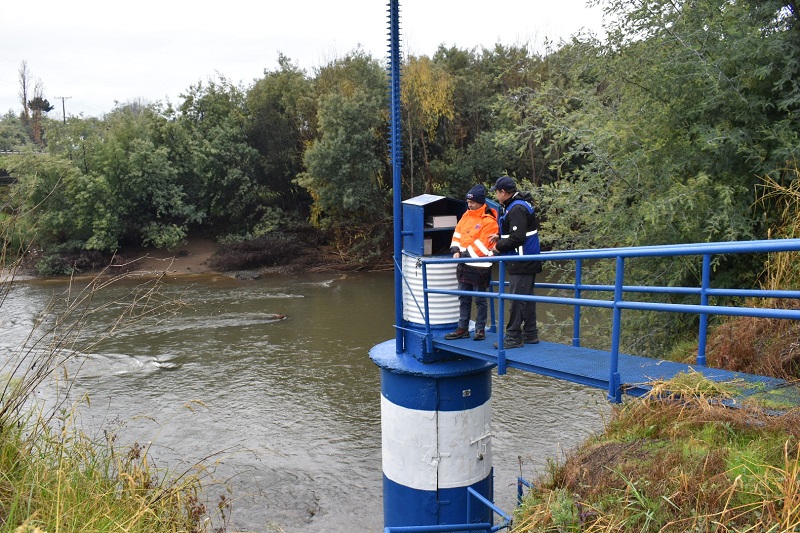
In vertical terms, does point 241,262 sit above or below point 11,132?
below

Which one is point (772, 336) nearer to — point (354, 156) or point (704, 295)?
point (704, 295)

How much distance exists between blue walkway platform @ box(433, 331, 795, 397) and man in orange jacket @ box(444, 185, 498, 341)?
280 millimetres

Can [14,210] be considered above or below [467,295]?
above

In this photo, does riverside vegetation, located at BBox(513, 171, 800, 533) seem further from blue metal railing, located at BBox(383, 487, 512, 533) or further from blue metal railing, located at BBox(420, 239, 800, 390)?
blue metal railing, located at BBox(420, 239, 800, 390)

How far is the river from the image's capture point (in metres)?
9.40

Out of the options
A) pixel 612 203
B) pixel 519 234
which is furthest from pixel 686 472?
pixel 612 203

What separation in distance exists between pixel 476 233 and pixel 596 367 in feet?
6.40

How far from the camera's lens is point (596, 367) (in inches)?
216

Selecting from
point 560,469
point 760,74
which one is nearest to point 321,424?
point 560,469

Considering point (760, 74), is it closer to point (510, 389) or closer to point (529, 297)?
point (529, 297)

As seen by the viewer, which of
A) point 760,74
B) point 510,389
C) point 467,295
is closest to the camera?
point 467,295

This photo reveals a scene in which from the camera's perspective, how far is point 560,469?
18.3ft

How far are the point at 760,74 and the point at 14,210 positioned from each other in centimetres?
894

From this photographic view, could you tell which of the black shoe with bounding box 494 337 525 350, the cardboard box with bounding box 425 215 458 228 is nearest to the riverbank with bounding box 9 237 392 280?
the cardboard box with bounding box 425 215 458 228
